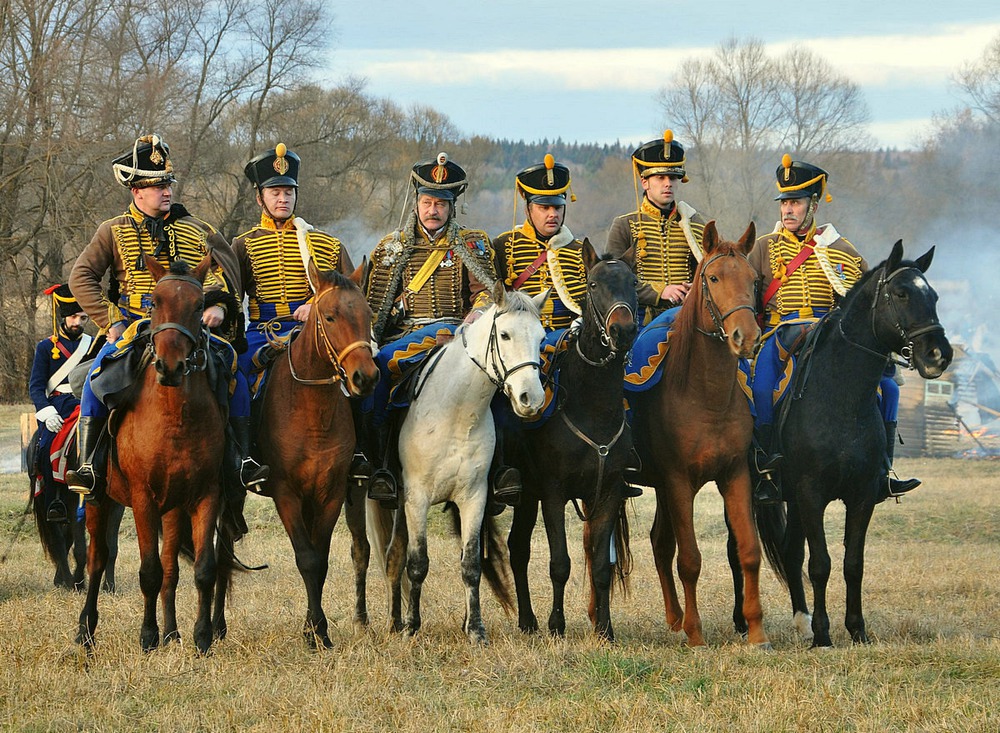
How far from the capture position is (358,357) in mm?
7289

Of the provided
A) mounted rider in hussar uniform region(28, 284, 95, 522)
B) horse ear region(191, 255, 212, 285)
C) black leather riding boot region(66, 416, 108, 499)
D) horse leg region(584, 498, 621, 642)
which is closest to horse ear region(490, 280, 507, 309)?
horse leg region(584, 498, 621, 642)

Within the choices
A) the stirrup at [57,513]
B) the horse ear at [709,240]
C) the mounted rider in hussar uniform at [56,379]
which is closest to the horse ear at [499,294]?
the horse ear at [709,240]

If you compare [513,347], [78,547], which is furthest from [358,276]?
[78,547]

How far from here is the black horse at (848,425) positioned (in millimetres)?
8086

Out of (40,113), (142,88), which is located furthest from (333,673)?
(142,88)

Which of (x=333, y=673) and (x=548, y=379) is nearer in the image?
(x=333, y=673)

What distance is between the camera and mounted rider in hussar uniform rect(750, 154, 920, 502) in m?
8.87

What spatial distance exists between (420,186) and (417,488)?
2339 millimetres

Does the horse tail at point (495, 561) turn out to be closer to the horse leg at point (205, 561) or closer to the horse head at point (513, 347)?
the horse head at point (513, 347)

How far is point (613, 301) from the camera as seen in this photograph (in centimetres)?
759

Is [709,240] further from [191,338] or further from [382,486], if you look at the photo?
[191,338]

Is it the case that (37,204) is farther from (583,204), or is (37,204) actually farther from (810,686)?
(583,204)

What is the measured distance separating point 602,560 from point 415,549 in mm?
1259

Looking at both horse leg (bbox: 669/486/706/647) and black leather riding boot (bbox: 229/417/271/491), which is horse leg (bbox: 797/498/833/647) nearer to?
horse leg (bbox: 669/486/706/647)
